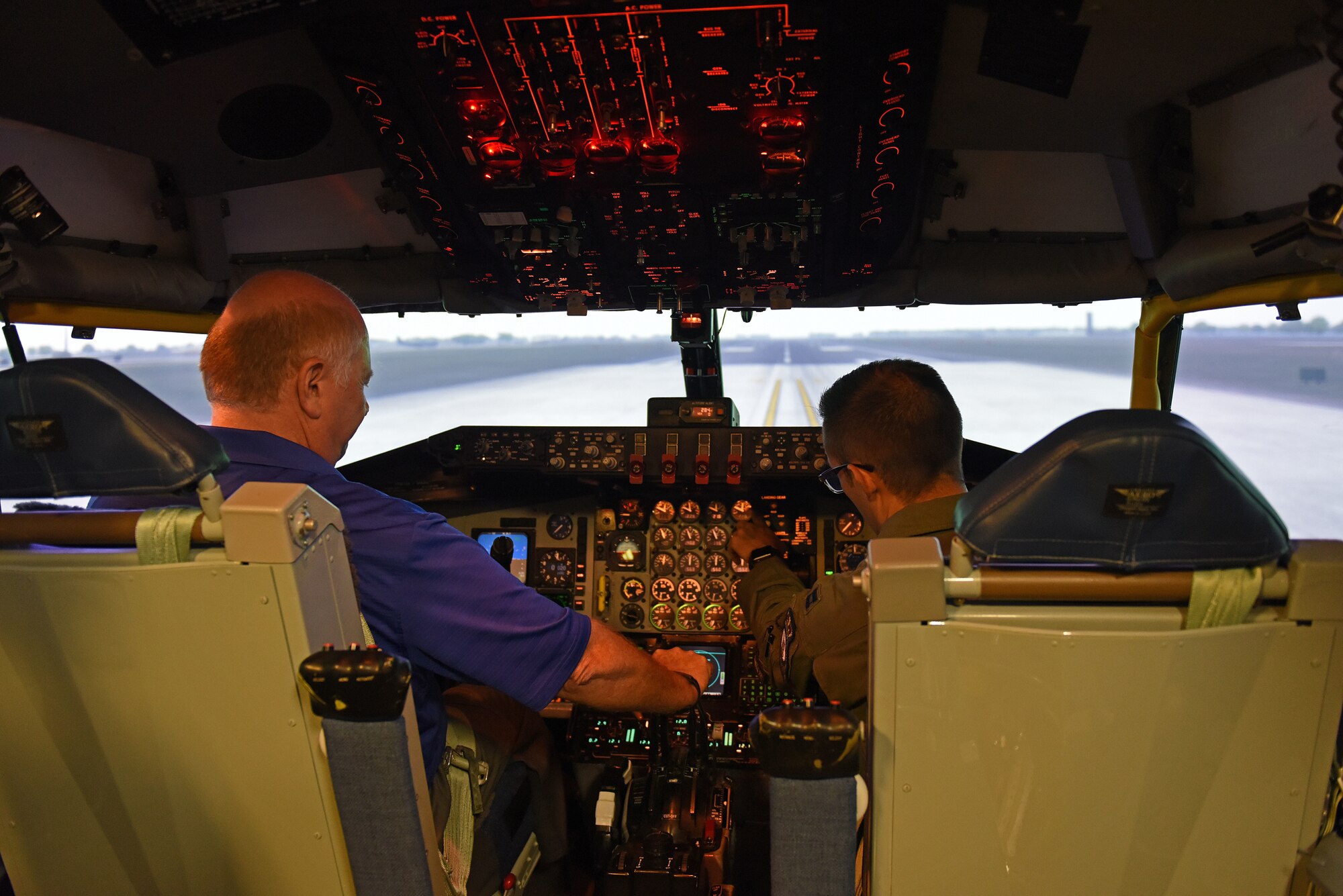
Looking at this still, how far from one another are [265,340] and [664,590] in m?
1.77

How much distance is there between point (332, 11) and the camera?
5.23 feet

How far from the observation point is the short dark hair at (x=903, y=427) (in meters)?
1.72

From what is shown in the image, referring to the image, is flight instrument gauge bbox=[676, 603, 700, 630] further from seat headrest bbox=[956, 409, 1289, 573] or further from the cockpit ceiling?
seat headrest bbox=[956, 409, 1289, 573]

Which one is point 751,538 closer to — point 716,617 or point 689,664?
point 716,617

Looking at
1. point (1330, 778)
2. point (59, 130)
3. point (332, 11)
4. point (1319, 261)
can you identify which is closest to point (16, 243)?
point (59, 130)

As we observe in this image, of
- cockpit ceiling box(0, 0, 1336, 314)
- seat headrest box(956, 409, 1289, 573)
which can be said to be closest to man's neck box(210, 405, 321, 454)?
cockpit ceiling box(0, 0, 1336, 314)

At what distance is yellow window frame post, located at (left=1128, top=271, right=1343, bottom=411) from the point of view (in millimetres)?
2014

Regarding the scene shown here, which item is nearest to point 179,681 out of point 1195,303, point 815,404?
point 1195,303

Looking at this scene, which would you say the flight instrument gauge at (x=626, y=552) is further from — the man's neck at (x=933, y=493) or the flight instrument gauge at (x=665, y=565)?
the man's neck at (x=933, y=493)

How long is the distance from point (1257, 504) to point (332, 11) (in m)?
1.78

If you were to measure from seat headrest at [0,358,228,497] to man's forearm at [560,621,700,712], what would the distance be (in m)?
0.73

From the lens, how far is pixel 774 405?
9055 mm

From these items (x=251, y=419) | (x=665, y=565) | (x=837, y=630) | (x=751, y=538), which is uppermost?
(x=251, y=419)

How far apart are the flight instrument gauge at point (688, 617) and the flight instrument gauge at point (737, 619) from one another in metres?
0.12
